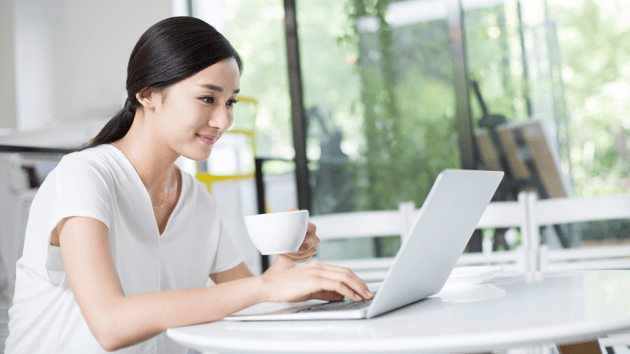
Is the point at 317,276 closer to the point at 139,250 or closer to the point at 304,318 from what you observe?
the point at 304,318

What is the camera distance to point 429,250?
650 mm

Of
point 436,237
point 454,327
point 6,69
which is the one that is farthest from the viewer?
point 6,69

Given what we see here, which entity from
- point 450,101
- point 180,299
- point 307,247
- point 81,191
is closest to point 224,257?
point 307,247

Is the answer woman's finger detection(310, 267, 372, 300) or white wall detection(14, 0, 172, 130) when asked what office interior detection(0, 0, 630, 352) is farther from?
woman's finger detection(310, 267, 372, 300)

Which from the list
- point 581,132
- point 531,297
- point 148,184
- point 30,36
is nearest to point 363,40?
point 581,132

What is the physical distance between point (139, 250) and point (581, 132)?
303cm

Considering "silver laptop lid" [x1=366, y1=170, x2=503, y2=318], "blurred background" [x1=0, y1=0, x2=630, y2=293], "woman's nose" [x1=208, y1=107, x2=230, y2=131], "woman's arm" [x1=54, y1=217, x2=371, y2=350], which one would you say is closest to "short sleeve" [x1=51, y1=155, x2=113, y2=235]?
"woman's arm" [x1=54, y1=217, x2=371, y2=350]

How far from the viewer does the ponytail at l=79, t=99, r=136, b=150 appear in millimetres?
1203

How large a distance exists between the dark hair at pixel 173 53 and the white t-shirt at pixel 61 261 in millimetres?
171

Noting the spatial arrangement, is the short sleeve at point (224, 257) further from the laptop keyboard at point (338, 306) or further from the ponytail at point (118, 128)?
the laptop keyboard at point (338, 306)

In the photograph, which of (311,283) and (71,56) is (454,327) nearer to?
(311,283)

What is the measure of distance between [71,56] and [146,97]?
1.24 meters

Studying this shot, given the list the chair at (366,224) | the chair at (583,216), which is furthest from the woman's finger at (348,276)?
the chair at (583,216)

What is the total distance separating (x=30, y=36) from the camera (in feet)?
6.02
